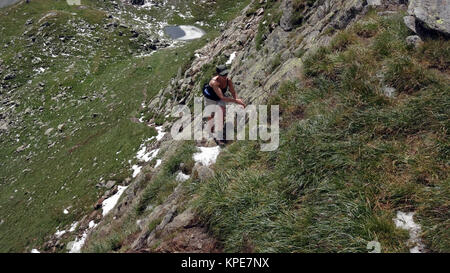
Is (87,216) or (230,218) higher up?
(230,218)

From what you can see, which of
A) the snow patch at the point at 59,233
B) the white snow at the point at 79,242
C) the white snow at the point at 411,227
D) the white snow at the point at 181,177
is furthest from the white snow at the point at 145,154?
the white snow at the point at 411,227

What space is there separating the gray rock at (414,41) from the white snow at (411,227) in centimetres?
522

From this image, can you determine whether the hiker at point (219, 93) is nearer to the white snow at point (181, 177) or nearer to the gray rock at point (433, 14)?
the white snow at point (181, 177)

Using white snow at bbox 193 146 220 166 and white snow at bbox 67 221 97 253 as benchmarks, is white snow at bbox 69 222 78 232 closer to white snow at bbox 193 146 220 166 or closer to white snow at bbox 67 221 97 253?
white snow at bbox 67 221 97 253

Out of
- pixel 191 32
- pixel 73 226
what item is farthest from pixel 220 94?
pixel 191 32

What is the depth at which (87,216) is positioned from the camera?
1544 centimetres

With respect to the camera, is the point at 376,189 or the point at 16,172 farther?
the point at 16,172

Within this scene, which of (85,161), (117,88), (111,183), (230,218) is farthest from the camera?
(117,88)

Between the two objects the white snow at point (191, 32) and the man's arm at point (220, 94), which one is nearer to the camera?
the man's arm at point (220, 94)

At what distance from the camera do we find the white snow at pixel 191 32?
6428 centimetres

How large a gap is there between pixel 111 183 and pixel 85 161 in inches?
289
